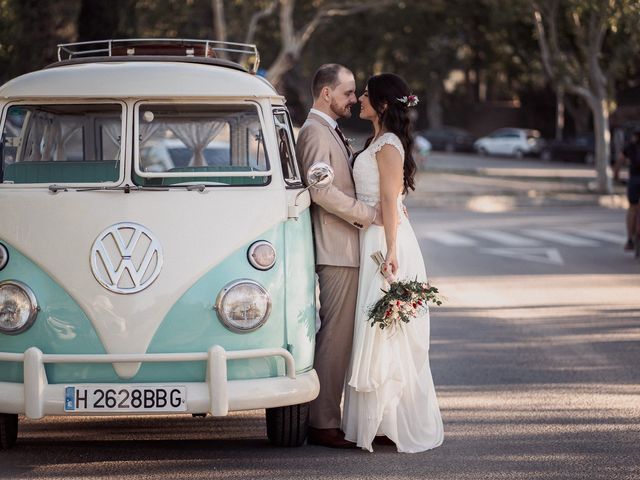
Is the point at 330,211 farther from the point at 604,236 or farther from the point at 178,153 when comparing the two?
the point at 604,236

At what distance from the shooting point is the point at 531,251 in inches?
782

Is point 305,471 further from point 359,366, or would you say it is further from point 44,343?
point 44,343

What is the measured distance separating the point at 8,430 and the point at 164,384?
1.13 metres

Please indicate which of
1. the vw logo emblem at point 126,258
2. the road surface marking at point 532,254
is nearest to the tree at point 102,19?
the road surface marking at point 532,254

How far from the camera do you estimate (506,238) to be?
2223cm

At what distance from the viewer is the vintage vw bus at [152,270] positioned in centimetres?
633

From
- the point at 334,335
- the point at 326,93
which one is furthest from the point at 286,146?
the point at 334,335

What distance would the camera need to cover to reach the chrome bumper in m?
6.24

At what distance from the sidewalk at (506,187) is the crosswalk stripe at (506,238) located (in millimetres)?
7376

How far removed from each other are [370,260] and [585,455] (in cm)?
160

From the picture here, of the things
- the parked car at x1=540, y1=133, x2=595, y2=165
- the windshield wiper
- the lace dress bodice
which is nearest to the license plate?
the windshield wiper

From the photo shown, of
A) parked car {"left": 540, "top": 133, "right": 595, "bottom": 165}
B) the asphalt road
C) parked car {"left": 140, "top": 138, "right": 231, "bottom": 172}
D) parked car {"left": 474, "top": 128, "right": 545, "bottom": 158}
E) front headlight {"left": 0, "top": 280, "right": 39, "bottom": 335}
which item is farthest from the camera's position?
parked car {"left": 474, "top": 128, "right": 545, "bottom": 158}

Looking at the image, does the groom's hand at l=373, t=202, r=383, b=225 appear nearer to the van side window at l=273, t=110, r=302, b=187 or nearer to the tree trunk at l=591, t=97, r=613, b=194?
the van side window at l=273, t=110, r=302, b=187

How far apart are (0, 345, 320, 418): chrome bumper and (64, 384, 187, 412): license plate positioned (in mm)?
34
